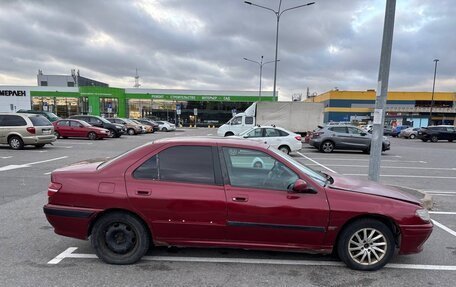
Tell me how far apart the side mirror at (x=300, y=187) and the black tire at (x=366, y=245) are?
2.11 feet

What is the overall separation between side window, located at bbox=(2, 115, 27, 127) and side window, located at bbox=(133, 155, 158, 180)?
14.0 meters

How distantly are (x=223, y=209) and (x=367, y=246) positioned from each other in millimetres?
1726

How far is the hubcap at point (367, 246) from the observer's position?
3811mm

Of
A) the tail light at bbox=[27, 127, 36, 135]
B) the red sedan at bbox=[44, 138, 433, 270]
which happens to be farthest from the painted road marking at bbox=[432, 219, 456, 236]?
the tail light at bbox=[27, 127, 36, 135]

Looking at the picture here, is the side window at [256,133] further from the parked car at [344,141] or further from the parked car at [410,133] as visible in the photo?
the parked car at [410,133]

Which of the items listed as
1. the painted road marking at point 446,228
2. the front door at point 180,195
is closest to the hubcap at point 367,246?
the front door at point 180,195

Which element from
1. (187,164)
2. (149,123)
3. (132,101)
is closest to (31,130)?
(187,164)

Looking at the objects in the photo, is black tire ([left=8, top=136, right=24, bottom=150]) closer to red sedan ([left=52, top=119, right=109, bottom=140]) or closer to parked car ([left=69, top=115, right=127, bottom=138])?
red sedan ([left=52, top=119, right=109, bottom=140])

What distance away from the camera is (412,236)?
3811 mm

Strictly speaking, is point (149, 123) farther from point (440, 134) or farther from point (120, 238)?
point (120, 238)

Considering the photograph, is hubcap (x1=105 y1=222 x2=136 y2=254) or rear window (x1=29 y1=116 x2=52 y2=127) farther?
rear window (x1=29 y1=116 x2=52 y2=127)

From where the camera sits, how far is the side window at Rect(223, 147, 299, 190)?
3854mm

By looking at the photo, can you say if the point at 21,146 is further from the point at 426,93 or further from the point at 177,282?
the point at 426,93

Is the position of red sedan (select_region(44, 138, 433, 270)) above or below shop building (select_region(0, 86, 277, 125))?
below
